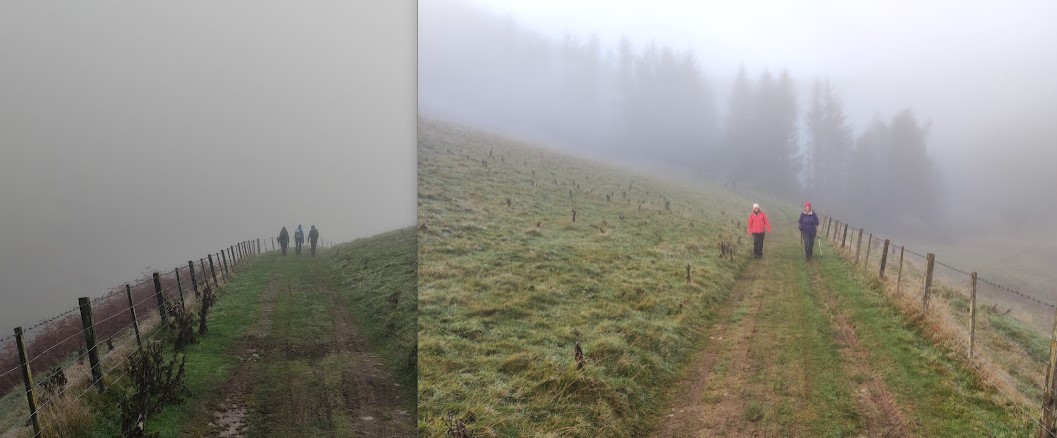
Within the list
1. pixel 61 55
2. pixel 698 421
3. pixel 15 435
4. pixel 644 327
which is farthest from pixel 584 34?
pixel 15 435

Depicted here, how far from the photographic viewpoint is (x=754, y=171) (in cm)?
538

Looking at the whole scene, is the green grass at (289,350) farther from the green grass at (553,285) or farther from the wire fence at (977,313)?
the wire fence at (977,313)

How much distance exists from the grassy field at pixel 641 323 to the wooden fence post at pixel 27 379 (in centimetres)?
237

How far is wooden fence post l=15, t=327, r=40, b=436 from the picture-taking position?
5.57 feet

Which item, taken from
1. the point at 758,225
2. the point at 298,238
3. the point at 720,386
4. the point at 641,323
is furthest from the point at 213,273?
the point at 758,225

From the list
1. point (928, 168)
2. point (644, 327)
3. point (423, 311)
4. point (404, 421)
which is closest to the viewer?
point (404, 421)

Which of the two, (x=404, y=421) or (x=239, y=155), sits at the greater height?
(x=239, y=155)

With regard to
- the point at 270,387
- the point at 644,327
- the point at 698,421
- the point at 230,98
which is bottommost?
the point at 698,421

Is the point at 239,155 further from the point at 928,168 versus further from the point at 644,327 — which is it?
the point at 928,168

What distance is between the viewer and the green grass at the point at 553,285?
13.2ft

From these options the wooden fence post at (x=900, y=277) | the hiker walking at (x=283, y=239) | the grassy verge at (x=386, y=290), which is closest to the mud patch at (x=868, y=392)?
the wooden fence post at (x=900, y=277)

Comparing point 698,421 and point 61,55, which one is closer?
point 61,55

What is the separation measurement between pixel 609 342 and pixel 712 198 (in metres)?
2.12

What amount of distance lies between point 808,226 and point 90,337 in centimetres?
532
